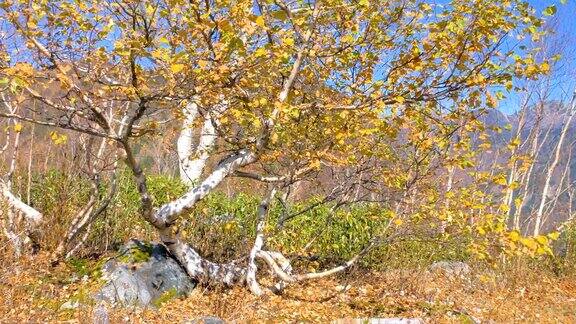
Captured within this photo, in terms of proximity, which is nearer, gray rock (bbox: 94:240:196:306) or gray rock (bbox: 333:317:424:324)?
gray rock (bbox: 333:317:424:324)

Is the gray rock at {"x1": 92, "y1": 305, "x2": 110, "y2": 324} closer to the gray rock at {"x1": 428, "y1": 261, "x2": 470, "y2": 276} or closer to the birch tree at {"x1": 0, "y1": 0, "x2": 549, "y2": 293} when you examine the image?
the birch tree at {"x1": 0, "y1": 0, "x2": 549, "y2": 293}

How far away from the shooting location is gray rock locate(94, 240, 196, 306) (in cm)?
566

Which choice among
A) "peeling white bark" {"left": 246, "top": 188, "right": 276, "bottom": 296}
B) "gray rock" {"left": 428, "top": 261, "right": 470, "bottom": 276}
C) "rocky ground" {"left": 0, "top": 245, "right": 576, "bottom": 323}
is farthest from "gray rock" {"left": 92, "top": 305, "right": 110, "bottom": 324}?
"gray rock" {"left": 428, "top": 261, "right": 470, "bottom": 276}

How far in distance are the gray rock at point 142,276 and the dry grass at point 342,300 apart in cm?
20

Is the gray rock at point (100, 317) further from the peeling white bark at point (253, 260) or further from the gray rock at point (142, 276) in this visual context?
the peeling white bark at point (253, 260)

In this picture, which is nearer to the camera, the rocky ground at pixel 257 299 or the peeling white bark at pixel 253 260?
the rocky ground at pixel 257 299

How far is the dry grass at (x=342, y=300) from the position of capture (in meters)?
5.11

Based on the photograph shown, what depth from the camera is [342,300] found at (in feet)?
22.2

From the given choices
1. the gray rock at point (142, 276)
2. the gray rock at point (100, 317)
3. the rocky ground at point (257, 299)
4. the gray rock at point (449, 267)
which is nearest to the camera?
the gray rock at point (100, 317)

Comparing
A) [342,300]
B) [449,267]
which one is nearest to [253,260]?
[342,300]

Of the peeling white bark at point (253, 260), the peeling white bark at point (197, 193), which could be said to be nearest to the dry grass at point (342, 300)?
the peeling white bark at point (253, 260)

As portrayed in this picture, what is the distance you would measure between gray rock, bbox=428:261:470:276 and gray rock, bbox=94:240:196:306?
5.46 meters

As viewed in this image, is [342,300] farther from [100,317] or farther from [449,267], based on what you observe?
[449,267]

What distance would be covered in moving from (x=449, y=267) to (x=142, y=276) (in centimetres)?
660
